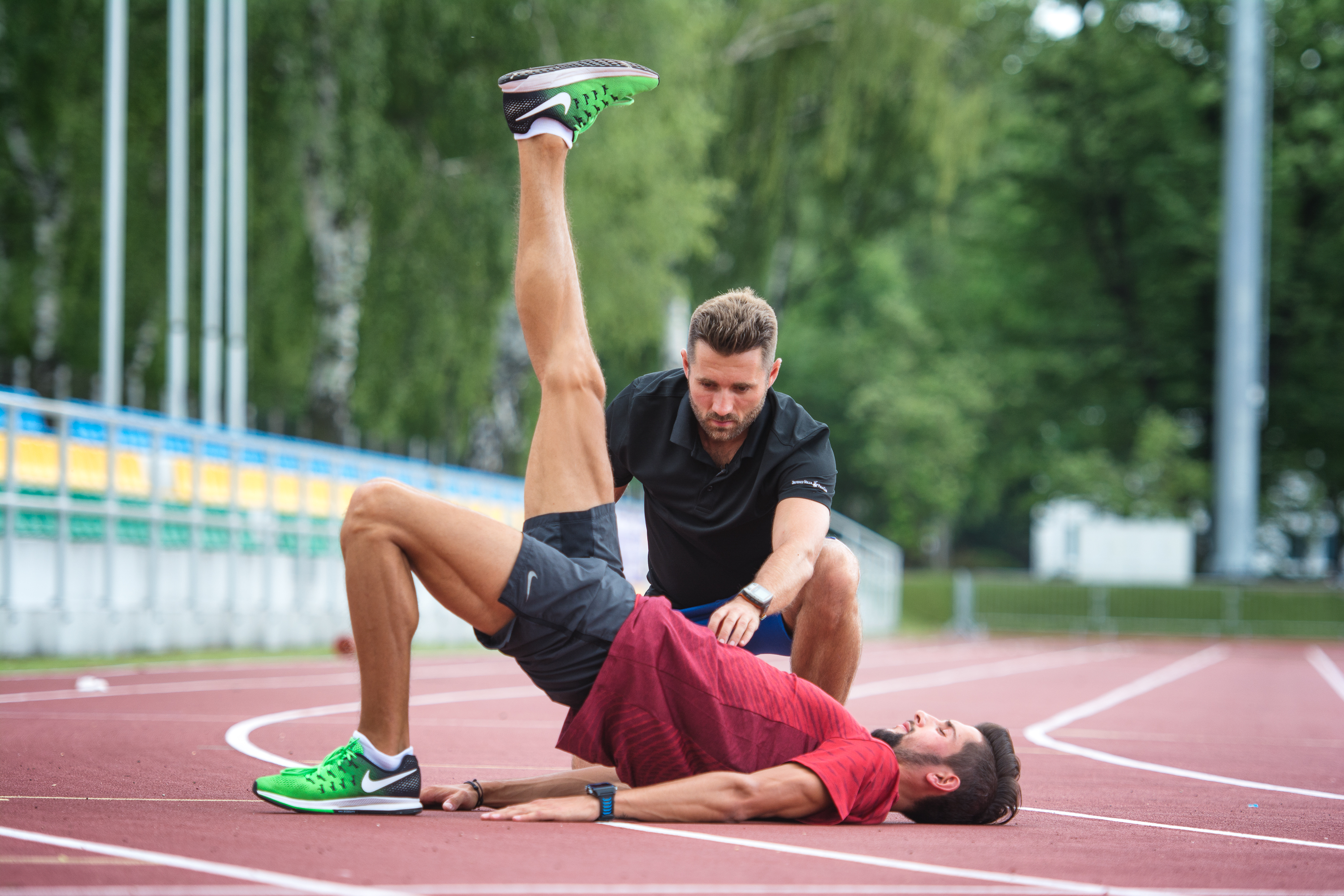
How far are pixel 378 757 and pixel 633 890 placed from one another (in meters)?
1.23

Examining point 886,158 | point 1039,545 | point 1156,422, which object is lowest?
point 1039,545

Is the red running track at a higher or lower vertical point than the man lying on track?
lower

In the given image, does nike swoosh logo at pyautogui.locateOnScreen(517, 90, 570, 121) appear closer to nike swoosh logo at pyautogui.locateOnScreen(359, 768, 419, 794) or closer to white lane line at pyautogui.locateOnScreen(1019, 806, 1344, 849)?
nike swoosh logo at pyautogui.locateOnScreen(359, 768, 419, 794)

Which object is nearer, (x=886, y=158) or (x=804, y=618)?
(x=804, y=618)

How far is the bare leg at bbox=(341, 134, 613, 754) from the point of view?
13.0 ft

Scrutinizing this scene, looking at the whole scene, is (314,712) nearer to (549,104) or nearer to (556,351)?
(556,351)

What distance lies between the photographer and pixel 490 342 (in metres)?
20.4

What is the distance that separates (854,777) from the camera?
4.29 m

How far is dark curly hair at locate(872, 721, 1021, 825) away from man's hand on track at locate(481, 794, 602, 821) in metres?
0.96

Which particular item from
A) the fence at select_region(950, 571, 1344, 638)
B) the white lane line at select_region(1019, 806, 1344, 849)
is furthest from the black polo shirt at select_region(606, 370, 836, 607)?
the fence at select_region(950, 571, 1344, 638)

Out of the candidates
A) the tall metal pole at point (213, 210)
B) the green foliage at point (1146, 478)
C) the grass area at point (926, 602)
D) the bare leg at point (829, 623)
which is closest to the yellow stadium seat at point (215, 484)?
the tall metal pole at point (213, 210)

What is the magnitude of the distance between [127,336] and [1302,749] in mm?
20301

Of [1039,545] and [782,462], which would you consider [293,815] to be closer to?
[782,462]

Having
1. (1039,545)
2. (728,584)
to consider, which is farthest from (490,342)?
(1039,545)
